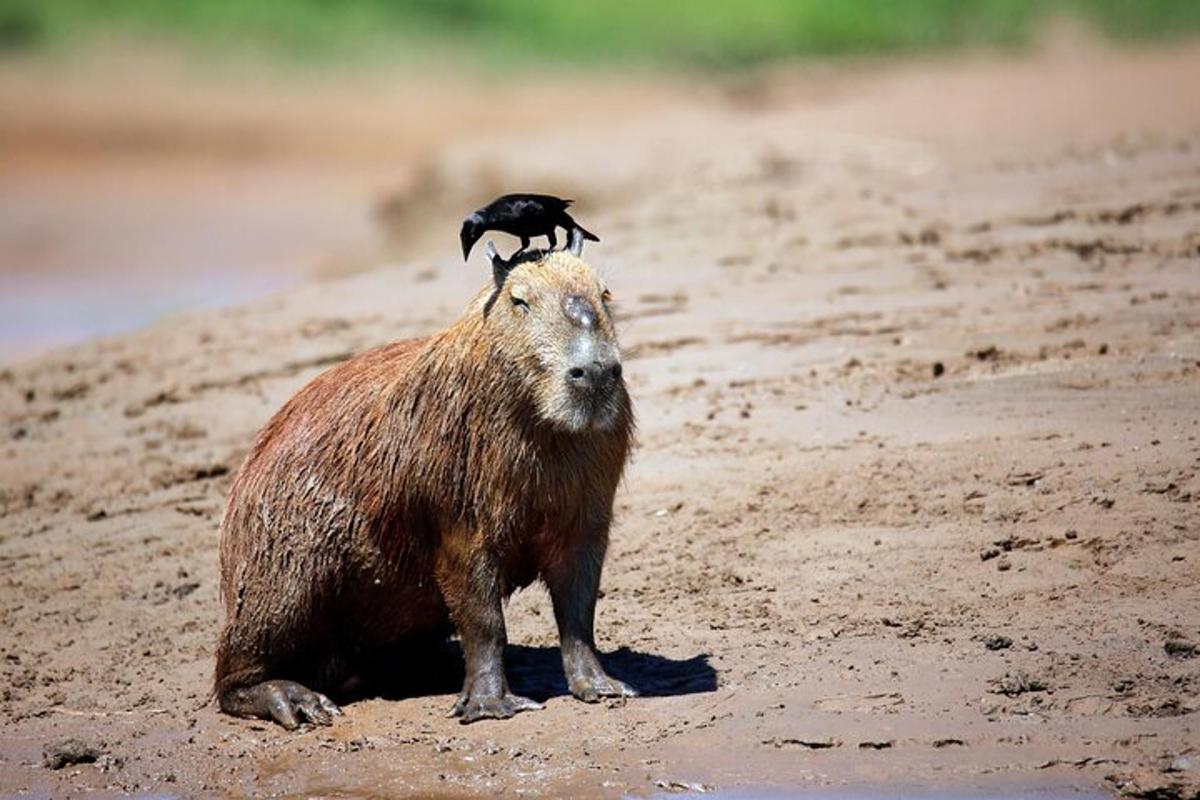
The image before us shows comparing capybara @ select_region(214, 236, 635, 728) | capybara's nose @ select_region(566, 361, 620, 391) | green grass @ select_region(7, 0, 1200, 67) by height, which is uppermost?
green grass @ select_region(7, 0, 1200, 67)

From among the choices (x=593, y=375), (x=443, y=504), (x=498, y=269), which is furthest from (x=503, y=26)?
(x=593, y=375)

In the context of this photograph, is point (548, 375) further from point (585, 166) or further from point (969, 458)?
point (585, 166)

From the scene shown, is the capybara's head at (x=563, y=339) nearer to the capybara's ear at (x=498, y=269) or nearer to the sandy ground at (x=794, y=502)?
the capybara's ear at (x=498, y=269)

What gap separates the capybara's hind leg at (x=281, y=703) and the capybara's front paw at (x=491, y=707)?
0.50 m

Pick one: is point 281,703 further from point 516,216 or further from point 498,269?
point 516,216

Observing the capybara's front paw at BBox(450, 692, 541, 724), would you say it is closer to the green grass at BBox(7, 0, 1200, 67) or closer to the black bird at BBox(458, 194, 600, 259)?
the black bird at BBox(458, 194, 600, 259)

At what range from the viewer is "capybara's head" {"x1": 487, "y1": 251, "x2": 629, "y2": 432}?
6934 millimetres

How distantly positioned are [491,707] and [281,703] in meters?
0.76

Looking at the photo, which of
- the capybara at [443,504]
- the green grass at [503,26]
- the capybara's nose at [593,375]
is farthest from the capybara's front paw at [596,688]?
the green grass at [503,26]

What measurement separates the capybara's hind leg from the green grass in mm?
18890

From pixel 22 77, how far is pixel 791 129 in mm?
13732

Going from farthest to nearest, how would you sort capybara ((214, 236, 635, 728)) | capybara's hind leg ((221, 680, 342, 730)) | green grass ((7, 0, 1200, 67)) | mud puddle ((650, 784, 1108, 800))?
green grass ((7, 0, 1200, 67)) < capybara's hind leg ((221, 680, 342, 730)) < capybara ((214, 236, 635, 728)) < mud puddle ((650, 784, 1108, 800))

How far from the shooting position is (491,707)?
721 cm

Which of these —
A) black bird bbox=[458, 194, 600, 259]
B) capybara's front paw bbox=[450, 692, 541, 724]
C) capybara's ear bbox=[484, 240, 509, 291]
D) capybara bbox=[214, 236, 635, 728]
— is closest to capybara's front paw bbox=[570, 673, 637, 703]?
capybara bbox=[214, 236, 635, 728]
